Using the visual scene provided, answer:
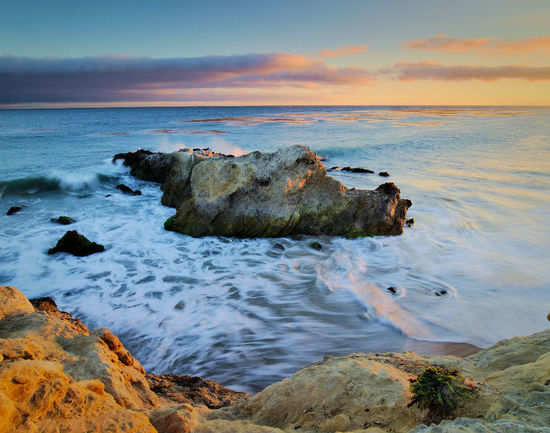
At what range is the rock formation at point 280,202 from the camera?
765 centimetres

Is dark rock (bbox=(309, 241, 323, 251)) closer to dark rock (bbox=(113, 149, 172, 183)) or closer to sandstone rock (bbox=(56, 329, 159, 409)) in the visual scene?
sandstone rock (bbox=(56, 329, 159, 409))

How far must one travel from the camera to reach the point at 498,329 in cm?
459

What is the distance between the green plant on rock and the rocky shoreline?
0.02 meters

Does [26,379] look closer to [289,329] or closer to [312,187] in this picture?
[289,329]

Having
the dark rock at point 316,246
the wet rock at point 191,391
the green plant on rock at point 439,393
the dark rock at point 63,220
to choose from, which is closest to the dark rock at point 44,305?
the wet rock at point 191,391

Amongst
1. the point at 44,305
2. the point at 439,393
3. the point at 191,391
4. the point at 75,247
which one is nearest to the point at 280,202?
the point at 75,247

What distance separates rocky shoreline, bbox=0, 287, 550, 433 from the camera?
63.2 inches

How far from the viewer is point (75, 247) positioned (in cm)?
705

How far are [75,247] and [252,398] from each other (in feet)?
20.7

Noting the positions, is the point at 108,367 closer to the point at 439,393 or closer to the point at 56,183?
the point at 439,393

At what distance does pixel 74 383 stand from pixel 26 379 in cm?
24

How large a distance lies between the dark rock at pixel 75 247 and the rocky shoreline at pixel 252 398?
4611 mm

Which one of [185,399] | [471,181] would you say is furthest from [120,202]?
[471,181]

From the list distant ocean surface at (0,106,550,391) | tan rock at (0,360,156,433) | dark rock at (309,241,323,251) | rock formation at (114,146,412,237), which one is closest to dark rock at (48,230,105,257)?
distant ocean surface at (0,106,550,391)
